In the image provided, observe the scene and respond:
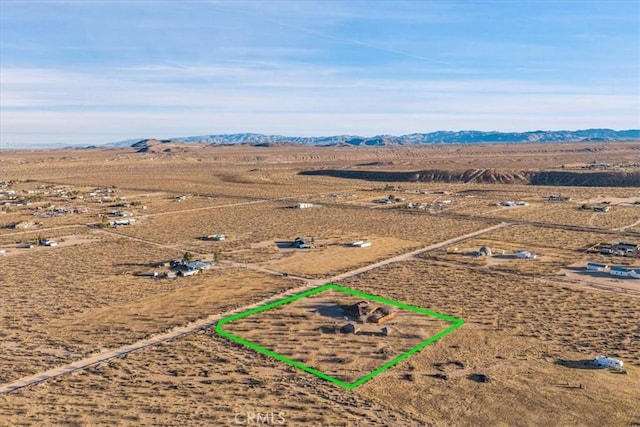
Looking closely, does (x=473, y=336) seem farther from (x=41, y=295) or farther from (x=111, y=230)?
(x=111, y=230)

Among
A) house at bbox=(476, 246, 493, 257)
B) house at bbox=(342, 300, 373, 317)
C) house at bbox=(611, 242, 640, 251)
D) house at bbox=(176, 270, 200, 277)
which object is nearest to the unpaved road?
house at bbox=(176, 270, 200, 277)

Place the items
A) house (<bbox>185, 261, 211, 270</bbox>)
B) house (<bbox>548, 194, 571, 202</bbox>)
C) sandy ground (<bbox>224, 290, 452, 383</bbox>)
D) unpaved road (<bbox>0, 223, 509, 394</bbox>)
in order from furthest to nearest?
house (<bbox>548, 194, 571, 202</bbox>), house (<bbox>185, 261, 211, 270</bbox>), sandy ground (<bbox>224, 290, 452, 383</bbox>), unpaved road (<bbox>0, 223, 509, 394</bbox>)

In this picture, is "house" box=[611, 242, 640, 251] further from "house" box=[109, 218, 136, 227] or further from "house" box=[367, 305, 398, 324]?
"house" box=[109, 218, 136, 227]

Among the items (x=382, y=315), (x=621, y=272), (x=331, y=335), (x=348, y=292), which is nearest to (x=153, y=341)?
(x=331, y=335)

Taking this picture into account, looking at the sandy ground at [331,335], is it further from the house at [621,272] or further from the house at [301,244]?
the house at [621,272]

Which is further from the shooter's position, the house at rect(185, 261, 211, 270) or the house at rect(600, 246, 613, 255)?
the house at rect(600, 246, 613, 255)

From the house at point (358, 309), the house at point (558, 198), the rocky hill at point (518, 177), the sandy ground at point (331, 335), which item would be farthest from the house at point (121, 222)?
the rocky hill at point (518, 177)

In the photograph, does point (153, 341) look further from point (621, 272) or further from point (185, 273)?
point (621, 272)

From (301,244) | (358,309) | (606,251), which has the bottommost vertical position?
(358,309)

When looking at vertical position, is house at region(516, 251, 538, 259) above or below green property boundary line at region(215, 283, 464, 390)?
above
